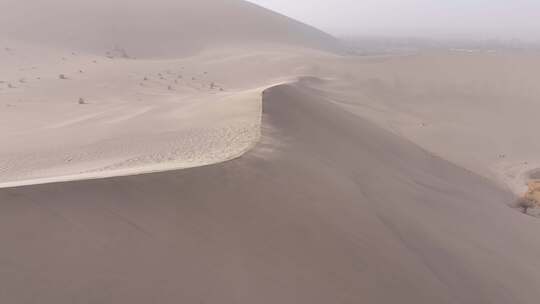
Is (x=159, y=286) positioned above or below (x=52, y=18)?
below

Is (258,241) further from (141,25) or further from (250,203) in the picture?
(141,25)

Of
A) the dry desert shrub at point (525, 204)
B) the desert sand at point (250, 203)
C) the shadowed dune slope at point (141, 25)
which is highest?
Result: the shadowed dune slope at point (141, 25)

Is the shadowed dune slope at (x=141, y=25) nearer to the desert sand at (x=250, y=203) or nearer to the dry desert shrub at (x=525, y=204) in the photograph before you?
the desert sand at (x=250, y=203)

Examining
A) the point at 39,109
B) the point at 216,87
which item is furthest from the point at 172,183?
the point at 216,87

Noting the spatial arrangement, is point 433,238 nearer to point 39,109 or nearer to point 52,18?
point 39,109

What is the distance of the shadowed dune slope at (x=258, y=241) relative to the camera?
3.08 meters

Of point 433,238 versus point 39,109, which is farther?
point 39,109

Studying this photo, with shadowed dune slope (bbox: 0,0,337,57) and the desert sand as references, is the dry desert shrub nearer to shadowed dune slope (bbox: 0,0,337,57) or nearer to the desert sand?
the desert sand

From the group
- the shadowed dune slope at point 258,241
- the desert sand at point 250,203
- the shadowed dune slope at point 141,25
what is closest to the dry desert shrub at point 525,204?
the desert sand at point 250,203

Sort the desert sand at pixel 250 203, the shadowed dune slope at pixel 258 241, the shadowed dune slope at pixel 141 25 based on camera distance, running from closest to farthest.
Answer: the shadowed dune slope at pixel 258 241 → the desert sand at pixel 250 203 → the shadowed dune slope at pixel 141 25

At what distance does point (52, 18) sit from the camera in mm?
31766

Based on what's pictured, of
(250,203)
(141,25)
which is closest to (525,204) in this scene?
(250,203)

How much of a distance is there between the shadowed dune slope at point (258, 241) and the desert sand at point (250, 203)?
1 cm

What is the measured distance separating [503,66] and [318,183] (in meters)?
21.2
